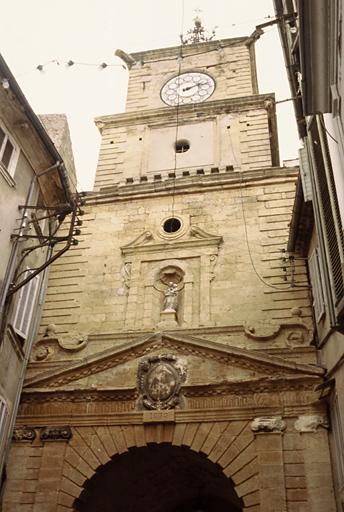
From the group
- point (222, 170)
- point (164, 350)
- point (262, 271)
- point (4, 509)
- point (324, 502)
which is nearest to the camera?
point (324, 502)

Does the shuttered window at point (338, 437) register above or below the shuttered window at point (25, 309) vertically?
below

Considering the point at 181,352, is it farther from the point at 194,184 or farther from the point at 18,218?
the point at 194,184

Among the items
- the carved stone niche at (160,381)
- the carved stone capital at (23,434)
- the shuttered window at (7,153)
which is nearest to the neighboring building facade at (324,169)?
the carved stone niche at (160,381)

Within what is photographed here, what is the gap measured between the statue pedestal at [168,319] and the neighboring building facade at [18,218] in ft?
9.98

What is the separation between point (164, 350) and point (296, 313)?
3.04 metres

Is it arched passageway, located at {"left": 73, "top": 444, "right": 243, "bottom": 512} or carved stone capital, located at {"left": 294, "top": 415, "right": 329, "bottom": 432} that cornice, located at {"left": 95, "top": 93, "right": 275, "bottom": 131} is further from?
arched passageway, located at {"left": 73, "top": 444, "right": 243, "bottom": 512}

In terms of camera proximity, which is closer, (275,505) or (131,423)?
(275,505)

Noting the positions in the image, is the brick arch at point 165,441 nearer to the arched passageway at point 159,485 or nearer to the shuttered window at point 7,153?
the arched passageway at point 159,485

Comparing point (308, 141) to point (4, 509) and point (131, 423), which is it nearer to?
point (131, 423)

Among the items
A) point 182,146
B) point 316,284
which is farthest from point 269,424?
point 182,146

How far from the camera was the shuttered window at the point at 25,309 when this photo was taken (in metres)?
12.8


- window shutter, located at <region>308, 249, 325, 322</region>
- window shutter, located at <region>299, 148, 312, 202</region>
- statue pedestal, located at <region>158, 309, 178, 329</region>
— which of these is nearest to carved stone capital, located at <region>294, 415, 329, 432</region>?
window shutter, located at <region>308, 249, 325, 322</region>

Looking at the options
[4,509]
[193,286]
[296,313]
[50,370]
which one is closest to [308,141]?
[296,313]

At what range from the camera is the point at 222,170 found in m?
17.2
